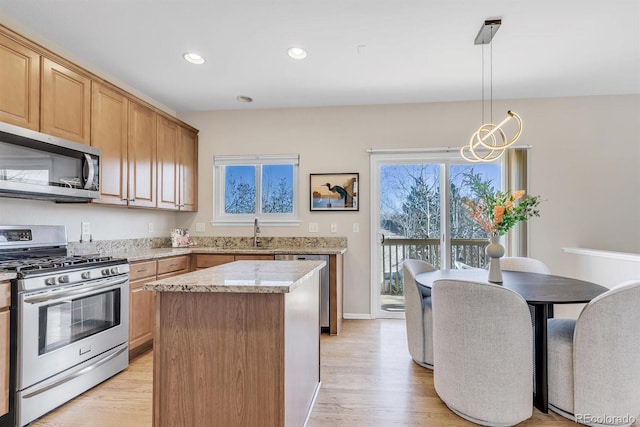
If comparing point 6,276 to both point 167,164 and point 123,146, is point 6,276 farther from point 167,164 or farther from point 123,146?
point 167,164

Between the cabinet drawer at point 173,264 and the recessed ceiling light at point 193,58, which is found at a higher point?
the recessed ceiling light at point 193,58

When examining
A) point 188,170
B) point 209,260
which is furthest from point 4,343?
point 188,170

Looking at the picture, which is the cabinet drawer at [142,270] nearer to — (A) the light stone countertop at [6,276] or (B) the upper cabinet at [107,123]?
(B) the upper cabinet at [107,123]

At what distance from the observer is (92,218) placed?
3.09m

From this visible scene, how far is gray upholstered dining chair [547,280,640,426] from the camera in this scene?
1742mm

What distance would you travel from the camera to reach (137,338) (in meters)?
2.85

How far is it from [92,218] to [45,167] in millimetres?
868

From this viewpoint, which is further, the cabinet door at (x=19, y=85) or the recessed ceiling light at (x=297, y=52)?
the recessed ceiling light at (x=297, y=52)

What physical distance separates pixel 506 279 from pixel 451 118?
223 cm

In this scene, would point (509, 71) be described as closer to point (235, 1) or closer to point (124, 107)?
point (235, 1)

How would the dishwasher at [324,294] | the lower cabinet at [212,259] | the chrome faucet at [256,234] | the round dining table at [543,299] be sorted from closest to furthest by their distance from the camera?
the round dining table at [543,299]
the dishwasher at [324,294]
the lower cabinet at [212,259]
the chrome faucet at [256,234]

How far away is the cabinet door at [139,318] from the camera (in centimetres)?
278

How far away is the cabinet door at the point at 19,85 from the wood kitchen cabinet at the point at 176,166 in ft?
4.39
